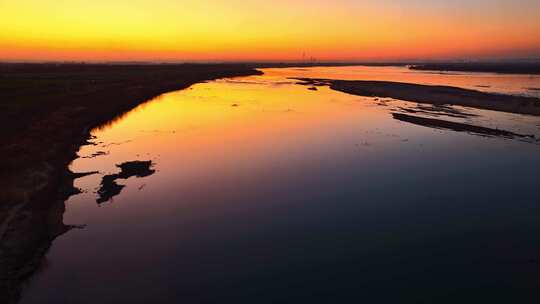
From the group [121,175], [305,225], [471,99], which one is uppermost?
[471,99]

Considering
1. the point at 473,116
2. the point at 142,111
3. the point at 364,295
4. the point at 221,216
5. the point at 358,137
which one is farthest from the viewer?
the point at 142,111

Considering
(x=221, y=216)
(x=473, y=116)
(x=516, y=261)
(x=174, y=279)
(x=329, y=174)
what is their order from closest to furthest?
(x=174, y=279) < (x=516, y=261) < (x=221, y=216) < (x=329, y=174) < (x=473, y=116)

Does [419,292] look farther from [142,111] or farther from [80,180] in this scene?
[142,111]

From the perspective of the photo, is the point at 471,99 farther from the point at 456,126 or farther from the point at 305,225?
the point at 305,225

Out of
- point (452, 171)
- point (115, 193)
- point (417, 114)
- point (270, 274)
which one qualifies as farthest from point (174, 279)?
point (417, 114)

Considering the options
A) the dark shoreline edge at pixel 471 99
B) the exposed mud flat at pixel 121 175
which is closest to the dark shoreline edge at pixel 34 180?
the exposed mud flat at pixel 121 175

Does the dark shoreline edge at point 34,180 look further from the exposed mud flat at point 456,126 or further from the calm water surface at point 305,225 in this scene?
the exposed mud flat at point 456,126

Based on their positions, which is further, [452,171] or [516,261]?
[452,171]

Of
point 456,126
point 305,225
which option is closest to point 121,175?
point 305,225
